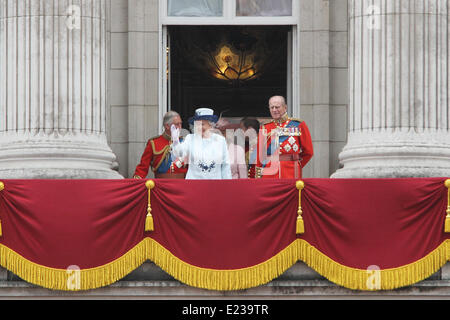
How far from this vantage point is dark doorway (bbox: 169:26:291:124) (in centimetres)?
2125

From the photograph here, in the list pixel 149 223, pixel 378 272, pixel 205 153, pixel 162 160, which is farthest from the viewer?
pixel 162 160

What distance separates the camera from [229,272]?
15.1 metres

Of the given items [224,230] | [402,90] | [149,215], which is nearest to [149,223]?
[149,215]

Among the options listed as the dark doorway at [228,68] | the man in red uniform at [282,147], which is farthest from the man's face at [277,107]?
the dark doorway at [228,68]

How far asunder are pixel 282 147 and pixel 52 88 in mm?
3319

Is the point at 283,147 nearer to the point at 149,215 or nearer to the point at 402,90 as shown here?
the point at 402,90

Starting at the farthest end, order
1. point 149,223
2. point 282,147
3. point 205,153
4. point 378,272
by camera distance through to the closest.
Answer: point 282,147, point 205,153, point 149,223, point 378,272

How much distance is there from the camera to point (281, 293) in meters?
15.1

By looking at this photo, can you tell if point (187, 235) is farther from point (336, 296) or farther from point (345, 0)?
point (345, 0)

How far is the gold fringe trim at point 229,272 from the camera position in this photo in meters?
→ 15.0

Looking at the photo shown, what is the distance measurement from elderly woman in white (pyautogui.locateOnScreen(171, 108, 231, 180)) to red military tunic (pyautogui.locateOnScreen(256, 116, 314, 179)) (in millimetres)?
810

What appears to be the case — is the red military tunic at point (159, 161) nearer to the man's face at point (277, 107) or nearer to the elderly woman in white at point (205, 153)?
the elderly woman in white at point (205, 153)

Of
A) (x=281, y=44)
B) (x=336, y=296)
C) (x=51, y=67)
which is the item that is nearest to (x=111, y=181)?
(x=51, y=67)

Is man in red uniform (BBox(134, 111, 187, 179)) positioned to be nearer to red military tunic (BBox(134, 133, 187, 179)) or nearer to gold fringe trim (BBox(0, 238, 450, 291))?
red military tunic (BBox(134, 133, 187, 179))
